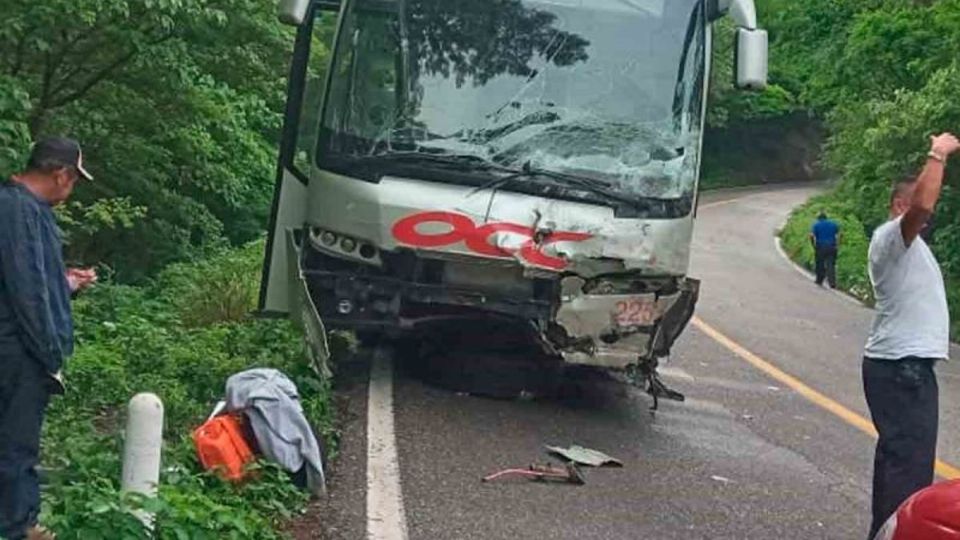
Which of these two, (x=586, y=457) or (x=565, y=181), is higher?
(x=565, y=181)

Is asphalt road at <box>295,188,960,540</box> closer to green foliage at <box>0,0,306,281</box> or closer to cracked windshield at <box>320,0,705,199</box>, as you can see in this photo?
cracked windshield at <box>320,0,705,199</box>

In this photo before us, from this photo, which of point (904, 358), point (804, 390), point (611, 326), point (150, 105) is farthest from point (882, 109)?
point (904, 358)

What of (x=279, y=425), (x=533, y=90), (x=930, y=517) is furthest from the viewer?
(x=533, y=90)

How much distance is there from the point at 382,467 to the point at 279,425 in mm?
916

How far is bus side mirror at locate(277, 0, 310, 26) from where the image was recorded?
10.2m

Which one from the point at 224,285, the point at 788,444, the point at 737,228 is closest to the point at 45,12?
the point at 224,285

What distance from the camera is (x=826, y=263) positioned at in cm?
3491

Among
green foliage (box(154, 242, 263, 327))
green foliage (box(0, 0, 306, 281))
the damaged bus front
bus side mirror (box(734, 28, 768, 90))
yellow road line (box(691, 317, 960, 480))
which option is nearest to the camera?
the damaged bus front

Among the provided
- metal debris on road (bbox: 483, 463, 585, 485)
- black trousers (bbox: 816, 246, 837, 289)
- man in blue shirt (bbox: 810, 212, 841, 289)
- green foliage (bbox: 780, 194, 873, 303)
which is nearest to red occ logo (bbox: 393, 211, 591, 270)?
metal debris on road (bbox: 483, 463, 585, 485)

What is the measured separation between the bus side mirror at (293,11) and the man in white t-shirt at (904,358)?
190 inches

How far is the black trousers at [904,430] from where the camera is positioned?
21.9ft

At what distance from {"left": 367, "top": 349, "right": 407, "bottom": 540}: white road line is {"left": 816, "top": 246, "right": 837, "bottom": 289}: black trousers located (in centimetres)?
2463

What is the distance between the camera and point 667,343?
10.9 metres

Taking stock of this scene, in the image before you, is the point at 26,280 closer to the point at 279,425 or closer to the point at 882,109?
the point at 279,425
